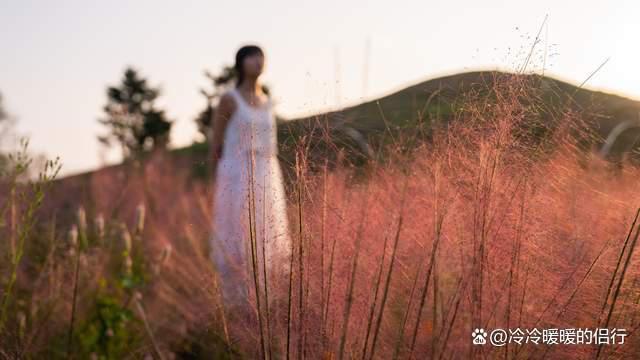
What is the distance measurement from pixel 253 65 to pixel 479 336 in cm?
225

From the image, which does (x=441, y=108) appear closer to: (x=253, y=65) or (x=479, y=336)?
(x=479, y=336)

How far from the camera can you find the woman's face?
10.8 feet

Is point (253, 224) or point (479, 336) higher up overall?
point (253, 224)

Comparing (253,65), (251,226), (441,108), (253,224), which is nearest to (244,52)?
(253,65)

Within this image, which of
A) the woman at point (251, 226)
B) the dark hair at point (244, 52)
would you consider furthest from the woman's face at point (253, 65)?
the woman at point (251, 226)

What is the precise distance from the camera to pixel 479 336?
1.27m

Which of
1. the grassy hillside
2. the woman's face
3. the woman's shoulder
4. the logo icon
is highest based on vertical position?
the woman's face

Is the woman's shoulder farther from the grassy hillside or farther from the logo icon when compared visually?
the logo icon

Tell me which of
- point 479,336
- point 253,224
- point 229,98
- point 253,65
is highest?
point 253,65

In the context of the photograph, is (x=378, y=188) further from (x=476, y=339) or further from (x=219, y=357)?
(x=219, y=357)

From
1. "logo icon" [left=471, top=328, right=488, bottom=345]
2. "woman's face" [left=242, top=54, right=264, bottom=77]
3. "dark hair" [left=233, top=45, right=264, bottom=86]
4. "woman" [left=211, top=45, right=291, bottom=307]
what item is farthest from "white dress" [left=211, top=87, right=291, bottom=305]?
"dark hair" [left=233, top=45, right=264, bottom=86]

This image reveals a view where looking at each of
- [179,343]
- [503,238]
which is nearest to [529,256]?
[503,238]

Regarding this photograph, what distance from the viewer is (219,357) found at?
234 cm

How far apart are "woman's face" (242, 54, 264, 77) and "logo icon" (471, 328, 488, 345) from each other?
224cm
